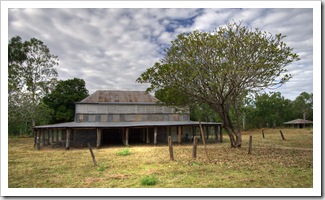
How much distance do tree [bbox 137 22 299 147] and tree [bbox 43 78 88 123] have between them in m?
21.4

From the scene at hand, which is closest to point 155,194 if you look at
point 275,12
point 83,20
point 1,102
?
point 1,102

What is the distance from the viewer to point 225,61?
11594 millimetres

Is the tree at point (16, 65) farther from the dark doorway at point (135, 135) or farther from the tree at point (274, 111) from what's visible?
the tree at point (274, 111)

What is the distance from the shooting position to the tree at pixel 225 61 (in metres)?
11.1

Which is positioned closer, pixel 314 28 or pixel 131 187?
pixel 131 187

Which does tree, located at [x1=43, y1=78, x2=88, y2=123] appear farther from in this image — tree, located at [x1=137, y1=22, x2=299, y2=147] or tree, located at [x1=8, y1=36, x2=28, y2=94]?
tree, located at [x1=137, y1=22, x2=299, y2=147]

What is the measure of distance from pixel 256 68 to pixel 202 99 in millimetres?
3720

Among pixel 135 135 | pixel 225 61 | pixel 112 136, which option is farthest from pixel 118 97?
pixel 225 61

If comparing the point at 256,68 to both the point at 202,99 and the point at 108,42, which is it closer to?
the point at 202,99

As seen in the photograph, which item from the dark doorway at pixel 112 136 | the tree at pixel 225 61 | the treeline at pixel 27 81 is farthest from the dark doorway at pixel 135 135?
the tree at pixel 225 61

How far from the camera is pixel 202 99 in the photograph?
1406 cm

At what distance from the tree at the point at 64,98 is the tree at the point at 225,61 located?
21.4m

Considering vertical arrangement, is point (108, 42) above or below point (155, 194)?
above

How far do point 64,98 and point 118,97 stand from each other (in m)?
10.6
